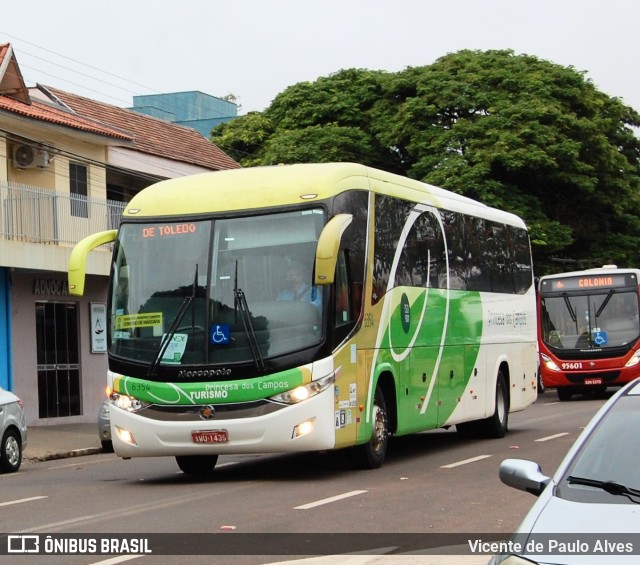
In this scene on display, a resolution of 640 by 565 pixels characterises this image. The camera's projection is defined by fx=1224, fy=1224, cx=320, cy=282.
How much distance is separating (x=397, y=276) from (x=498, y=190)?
25219 mm

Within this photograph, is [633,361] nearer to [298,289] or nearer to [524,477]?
[298,289]

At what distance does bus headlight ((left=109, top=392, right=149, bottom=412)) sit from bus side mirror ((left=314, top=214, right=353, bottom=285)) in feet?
8.04

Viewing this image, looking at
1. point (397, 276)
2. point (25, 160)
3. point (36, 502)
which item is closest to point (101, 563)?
point (36, 502)

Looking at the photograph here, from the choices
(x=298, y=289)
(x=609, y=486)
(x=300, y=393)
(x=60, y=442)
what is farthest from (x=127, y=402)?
(x=60, y=442)

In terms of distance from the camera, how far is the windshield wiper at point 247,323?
1333cm

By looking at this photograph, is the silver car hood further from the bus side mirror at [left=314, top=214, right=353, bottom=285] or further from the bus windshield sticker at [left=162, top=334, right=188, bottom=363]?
the bus windshield sticker at [left=162, top=334, right=188, bottom=363]

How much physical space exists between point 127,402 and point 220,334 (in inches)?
53.2

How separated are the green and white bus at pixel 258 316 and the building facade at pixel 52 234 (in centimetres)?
1196

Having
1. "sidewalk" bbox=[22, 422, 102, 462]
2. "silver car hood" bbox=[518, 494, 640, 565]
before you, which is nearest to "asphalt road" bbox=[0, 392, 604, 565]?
"silver car hood" bbox=[518, 494, 640, 565]

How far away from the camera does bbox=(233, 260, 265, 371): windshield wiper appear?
13328mm

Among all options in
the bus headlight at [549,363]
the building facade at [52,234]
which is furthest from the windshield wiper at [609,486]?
the bus headlight at [549,363]

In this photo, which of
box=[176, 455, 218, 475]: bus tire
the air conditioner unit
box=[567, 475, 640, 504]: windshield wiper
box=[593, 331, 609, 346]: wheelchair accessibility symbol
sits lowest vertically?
box=[176, 455, 218, 475]: bus tire

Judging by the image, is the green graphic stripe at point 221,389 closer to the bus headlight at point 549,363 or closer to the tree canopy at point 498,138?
the bus headlight at point 549,363

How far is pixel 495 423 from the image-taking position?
19.5 m
